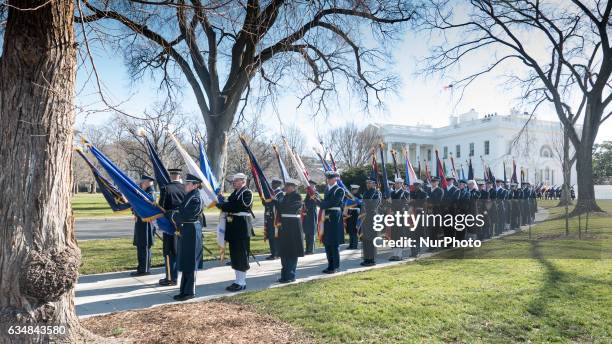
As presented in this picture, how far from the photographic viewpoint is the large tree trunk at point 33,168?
3.86 metres

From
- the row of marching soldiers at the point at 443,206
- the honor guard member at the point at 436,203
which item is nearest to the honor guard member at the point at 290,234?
the row of marching soldiers at the point at 443,206

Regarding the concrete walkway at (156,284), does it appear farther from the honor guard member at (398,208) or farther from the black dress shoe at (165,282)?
the honor guard member at (398,208)

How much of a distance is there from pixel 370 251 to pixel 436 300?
3.73 m

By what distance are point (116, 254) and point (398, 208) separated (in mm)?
7256

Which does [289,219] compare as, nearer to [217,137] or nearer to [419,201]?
[419,201]

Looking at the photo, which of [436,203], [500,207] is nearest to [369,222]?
[436,203]

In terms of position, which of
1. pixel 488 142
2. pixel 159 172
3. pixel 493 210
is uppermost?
pixel 488 142

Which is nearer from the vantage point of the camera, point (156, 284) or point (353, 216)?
point (156, 284)

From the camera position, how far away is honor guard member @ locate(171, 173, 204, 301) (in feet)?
22.3

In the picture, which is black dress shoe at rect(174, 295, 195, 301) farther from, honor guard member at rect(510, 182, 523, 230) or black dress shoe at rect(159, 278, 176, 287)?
honor guard member at rect(510, 182, 523, 230)

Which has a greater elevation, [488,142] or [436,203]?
[488,142]

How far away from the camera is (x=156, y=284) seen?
7.84 meters

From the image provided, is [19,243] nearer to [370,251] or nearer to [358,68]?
[370,251]

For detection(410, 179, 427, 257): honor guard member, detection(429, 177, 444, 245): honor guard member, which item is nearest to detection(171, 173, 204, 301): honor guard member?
detection(410, 179, 427, 257): honor guard member
